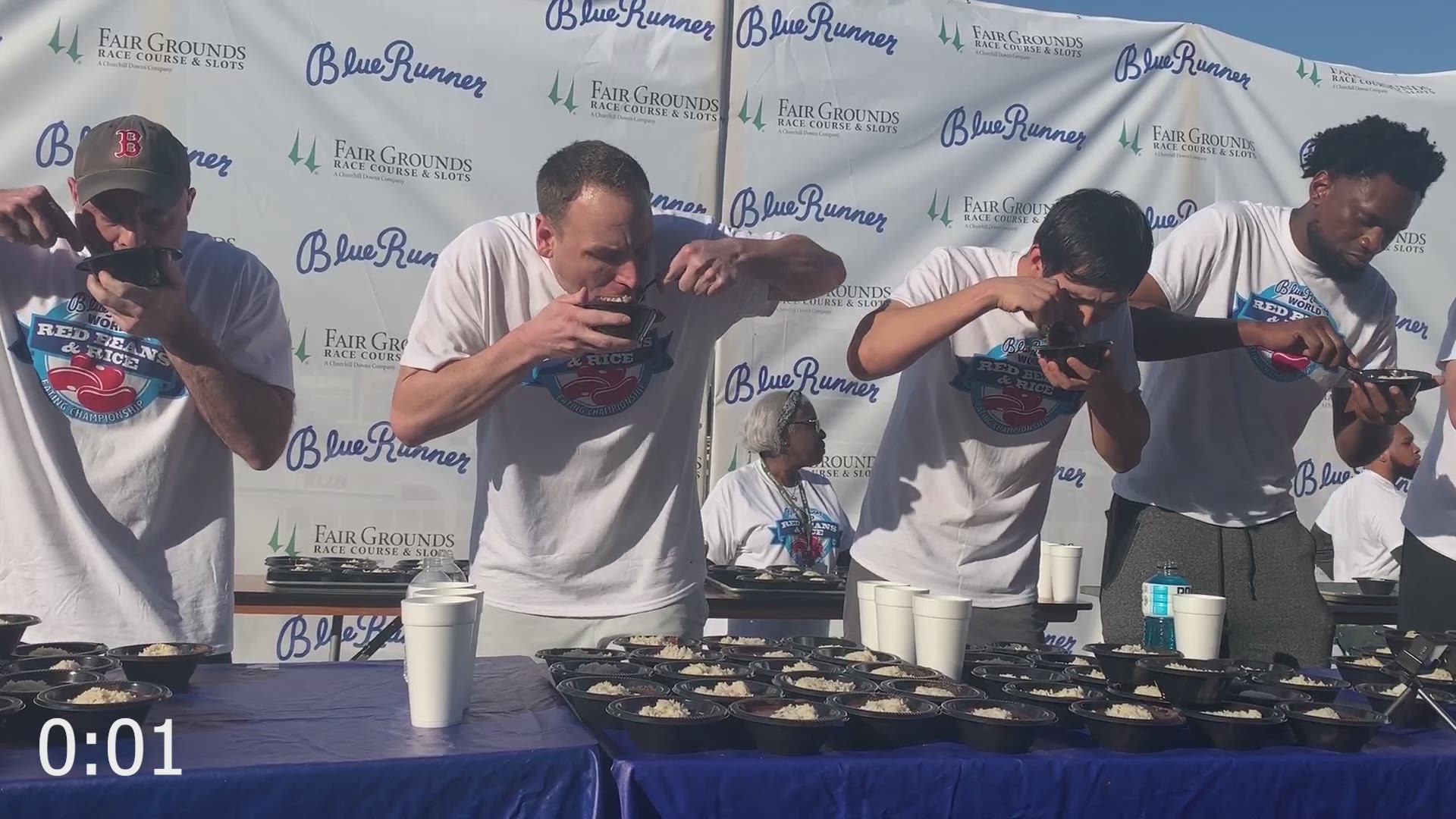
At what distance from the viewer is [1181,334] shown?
2660 millimetres

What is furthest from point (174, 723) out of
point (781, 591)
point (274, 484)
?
point (274, 484)

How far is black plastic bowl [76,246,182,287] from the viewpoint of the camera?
1972 mm

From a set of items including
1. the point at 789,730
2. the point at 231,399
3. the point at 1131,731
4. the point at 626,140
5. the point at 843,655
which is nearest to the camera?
the point at 789,730

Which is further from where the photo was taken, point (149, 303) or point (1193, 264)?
point (1193, 264)

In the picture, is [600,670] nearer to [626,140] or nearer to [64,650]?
[64,650]

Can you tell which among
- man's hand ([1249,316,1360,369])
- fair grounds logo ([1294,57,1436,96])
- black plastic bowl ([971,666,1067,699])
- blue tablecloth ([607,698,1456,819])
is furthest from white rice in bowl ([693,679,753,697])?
fair grounds logo ([1294,57,1436,96])

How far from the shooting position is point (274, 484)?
4484 millimetres

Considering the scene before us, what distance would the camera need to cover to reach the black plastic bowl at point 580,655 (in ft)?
5.91

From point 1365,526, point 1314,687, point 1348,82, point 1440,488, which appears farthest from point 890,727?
point 1348,82

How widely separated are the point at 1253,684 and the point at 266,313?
188cm

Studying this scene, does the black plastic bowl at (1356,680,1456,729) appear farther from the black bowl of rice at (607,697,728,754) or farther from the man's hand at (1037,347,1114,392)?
the black bowl of rice at (607,697,728,754)

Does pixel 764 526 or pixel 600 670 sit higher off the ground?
pixel 764 526

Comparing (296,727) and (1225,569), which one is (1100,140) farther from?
(296,727)

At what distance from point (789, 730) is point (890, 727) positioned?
0.46 ft
